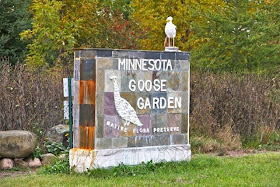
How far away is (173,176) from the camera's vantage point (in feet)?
35.2

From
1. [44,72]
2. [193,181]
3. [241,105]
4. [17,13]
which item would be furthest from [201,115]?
[17,13]

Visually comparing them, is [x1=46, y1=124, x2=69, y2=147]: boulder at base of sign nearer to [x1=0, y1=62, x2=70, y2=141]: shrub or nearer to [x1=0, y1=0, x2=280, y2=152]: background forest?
[x1=0, y1=62, x2=70, y2=141]: shrub

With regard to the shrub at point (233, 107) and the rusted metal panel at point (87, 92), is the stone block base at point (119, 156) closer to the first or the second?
the rusted metal panel at point (87, 92)

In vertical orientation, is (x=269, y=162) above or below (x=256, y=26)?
below

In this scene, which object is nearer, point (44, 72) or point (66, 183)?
point (66, 183)

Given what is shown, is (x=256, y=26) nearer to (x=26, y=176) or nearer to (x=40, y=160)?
(x=40, y=160)

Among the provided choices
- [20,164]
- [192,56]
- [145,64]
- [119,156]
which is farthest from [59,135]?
[192,56]

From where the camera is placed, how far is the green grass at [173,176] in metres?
10.2

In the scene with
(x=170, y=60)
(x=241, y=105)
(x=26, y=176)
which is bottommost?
(x=26, y=176)

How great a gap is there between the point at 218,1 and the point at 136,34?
13.3 ft

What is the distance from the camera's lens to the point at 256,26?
20.9m

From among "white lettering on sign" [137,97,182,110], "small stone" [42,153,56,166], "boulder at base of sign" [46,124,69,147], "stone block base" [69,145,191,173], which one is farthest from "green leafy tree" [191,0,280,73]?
"small stone" [42,153,56,166]

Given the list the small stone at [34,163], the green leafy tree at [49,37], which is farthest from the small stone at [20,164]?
the green leafy tree at [49,37]

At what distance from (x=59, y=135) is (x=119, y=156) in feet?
9.60
